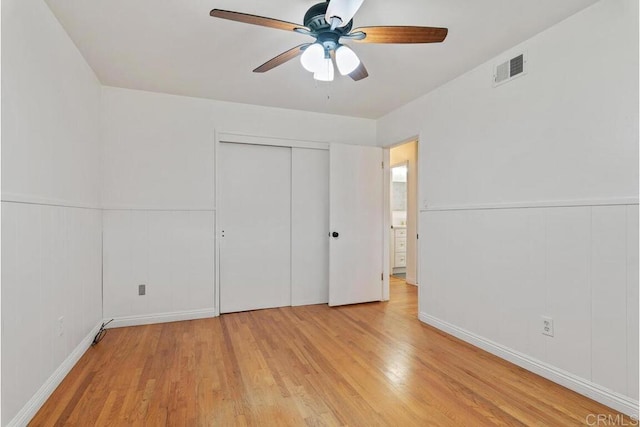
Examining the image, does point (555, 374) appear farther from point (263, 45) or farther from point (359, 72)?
point (263, 45)

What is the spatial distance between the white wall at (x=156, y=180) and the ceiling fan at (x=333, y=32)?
169 centimetres

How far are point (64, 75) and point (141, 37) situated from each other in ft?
2.00

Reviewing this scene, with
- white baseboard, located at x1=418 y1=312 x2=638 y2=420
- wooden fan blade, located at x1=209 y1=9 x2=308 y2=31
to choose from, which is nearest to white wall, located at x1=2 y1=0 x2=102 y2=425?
wooden fan blade, located at x1=209 y1=9 x2=308 y2=31

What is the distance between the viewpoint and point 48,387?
1984 mm

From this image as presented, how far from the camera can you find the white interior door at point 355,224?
397cm

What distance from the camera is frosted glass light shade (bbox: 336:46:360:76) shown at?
78.2 inches

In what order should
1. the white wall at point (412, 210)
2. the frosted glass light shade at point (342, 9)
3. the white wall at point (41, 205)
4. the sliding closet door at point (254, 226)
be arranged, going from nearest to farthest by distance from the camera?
the frosted glass light shade at point (342, 9)
the white wall at point (41, 205)
the sliding closet door at point (254, 226)
the white wall at point (412, 210)

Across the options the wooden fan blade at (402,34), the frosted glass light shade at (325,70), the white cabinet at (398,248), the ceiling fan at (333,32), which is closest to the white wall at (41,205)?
the ceiling fan at (333,32)

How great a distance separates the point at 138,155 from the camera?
3.34 meters

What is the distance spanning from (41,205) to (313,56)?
1899 mm

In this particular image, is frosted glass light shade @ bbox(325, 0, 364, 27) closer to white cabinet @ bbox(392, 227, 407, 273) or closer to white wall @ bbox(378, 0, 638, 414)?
white wall @ bbox(378, 0, 638, 414)

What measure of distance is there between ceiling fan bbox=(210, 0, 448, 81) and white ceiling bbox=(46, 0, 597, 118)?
0.22 metres

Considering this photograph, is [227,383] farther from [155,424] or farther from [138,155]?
[138,155]

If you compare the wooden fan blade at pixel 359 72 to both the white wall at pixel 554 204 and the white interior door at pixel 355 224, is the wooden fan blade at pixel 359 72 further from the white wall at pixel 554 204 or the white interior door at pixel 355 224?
the white interior door at pixel 355 224
